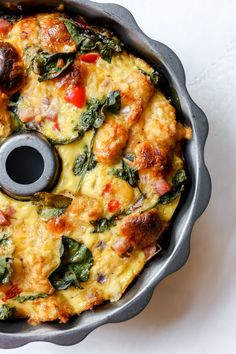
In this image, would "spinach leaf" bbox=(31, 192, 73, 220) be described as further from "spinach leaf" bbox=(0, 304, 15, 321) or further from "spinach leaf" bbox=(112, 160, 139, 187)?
"spinach leaf" bbox=(0, 304, 15, 321)

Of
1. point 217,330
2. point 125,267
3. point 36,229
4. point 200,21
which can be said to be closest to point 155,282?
point 125,267

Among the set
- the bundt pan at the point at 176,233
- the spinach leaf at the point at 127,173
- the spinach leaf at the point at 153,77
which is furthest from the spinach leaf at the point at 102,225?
the spinach leaf at the point at 153,77

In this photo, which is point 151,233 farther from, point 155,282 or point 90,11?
point 90,11

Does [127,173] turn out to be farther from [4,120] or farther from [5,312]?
[5,312]

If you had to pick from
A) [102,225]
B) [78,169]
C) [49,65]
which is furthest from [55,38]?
[102,225]

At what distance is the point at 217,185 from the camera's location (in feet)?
14.8

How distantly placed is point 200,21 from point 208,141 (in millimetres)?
707

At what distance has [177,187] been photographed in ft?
12.8

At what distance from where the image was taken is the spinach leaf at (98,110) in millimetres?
3771

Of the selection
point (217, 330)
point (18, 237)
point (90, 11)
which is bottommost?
point (217, 330)

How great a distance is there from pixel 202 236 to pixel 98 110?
115cm

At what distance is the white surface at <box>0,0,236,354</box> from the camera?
447 cm

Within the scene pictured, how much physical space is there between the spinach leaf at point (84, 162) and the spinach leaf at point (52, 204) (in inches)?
5.8

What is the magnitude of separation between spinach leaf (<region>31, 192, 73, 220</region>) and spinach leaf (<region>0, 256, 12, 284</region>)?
0.27 metres
